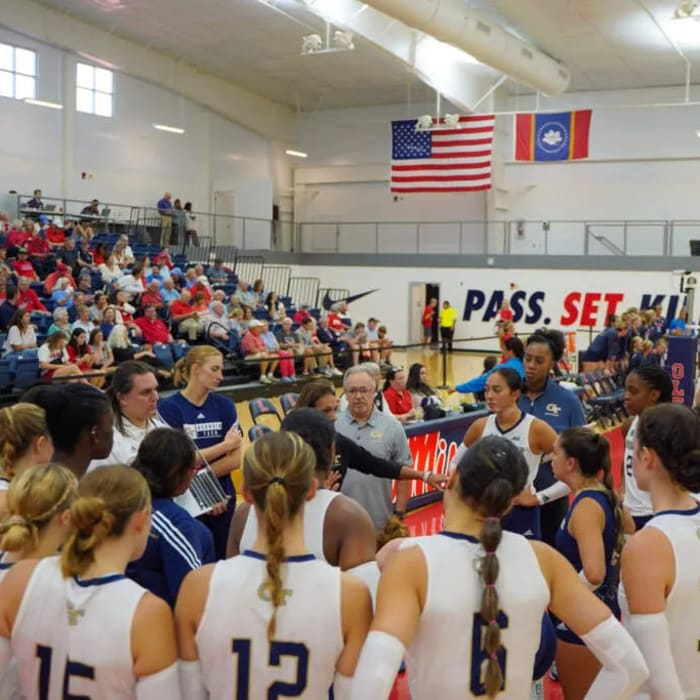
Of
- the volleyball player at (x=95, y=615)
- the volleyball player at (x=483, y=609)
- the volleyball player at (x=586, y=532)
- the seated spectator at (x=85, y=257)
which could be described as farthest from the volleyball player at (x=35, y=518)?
the seated spectator at (x=85, y=257)

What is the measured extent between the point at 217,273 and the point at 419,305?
809 cm

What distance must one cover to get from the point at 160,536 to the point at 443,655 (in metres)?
0.90

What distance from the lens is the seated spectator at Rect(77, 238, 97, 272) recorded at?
16422mm

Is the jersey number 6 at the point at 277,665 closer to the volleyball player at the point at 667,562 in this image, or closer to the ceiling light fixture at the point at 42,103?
the volleyball player at the point at 667,562

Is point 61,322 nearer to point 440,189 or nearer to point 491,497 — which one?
point 440,189

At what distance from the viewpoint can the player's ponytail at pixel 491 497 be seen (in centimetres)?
196

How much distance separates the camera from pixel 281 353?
53.3 feet

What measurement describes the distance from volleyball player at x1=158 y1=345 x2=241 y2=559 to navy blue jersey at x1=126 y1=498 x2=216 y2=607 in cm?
176

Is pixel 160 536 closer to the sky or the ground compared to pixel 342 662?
closer to the sky

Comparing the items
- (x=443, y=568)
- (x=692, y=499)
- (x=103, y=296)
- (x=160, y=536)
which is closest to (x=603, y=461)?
(x=692, y=499)

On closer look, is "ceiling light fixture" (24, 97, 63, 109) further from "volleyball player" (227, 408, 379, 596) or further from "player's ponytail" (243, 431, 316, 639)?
"player's ponytail" (243, 431, 316, 639)

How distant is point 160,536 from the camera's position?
7.91ft

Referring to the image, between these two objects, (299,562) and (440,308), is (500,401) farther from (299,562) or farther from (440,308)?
(440,308)

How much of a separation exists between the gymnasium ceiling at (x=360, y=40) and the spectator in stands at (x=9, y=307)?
8.20 metres
